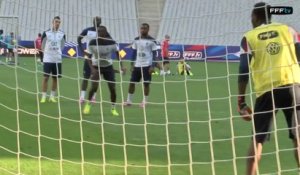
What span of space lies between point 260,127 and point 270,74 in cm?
48

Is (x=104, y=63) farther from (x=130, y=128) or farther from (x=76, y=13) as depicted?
(x=130, y=128)

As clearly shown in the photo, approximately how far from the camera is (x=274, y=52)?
17.3ft

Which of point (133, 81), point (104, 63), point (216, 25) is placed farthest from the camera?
point (133, 81)

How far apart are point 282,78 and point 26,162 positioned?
281 cm

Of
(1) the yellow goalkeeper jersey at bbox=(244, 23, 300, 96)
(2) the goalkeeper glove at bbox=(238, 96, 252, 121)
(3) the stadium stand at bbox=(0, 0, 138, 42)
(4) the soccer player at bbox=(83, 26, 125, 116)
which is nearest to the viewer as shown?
(1) the yellow goalkeeper jersey at bbox=(244, 23, 300, 96)

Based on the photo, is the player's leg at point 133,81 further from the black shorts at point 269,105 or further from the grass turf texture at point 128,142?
the black shorts at point 269,105

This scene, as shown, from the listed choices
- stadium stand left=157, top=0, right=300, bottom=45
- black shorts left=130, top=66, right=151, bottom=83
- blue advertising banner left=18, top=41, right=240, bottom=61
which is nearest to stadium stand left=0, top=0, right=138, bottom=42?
blue advertising banner left=18, top=41, right=240, bottom=61

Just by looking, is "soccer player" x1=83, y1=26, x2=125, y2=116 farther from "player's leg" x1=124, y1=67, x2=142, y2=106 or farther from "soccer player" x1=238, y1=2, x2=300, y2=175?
"soccer player" x1=238, y1=2, x2=300, y2=175

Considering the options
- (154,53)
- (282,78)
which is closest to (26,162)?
(282,78)

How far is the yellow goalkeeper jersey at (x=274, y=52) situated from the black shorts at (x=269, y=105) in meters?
0.06

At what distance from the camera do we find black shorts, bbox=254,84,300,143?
208 inches

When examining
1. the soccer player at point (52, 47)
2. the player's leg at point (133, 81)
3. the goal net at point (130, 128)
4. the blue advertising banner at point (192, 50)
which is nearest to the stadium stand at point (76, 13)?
the goal net at point (130, 128)

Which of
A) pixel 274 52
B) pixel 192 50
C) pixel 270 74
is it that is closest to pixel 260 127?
pixel 270 74

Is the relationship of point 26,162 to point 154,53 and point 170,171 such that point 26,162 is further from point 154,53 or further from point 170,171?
point 154,53
